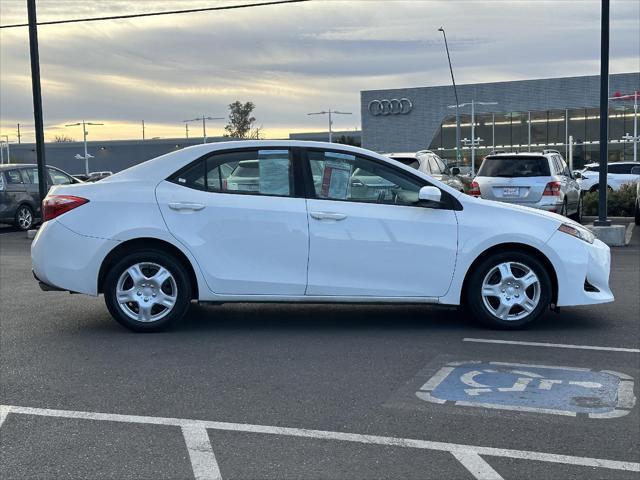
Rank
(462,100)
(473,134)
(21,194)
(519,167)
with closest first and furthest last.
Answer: (519,167) < (21,194) < (473,134) < (462,100)

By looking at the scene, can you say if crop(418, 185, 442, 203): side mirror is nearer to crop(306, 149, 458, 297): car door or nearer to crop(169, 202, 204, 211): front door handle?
crop(306, 149, 458, 297): car door

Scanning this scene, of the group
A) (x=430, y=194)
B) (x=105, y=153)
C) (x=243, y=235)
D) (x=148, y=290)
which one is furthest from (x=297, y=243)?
(x=105, y=153)

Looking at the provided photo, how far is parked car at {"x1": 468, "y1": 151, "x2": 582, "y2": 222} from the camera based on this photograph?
14773 millimetres

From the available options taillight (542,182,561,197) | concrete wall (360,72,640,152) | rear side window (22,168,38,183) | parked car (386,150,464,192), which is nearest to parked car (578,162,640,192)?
parked car (386,150,464,192)

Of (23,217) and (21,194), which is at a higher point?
(21,194)

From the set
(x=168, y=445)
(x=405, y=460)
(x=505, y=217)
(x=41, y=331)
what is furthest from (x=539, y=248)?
(x=41, y=331)

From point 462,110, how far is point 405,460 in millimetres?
60815

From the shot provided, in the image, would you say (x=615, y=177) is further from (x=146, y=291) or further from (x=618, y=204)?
(x=146, y=291)

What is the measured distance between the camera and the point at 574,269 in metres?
7.08

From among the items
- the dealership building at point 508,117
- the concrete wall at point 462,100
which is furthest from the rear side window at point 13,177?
the concrete wall at point 462,100

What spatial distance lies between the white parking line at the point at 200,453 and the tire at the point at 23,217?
16.0 metres

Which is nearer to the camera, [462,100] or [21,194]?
[21,194]

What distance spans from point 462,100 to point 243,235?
58.6 meters

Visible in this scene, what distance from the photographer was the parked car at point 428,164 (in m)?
16.1
